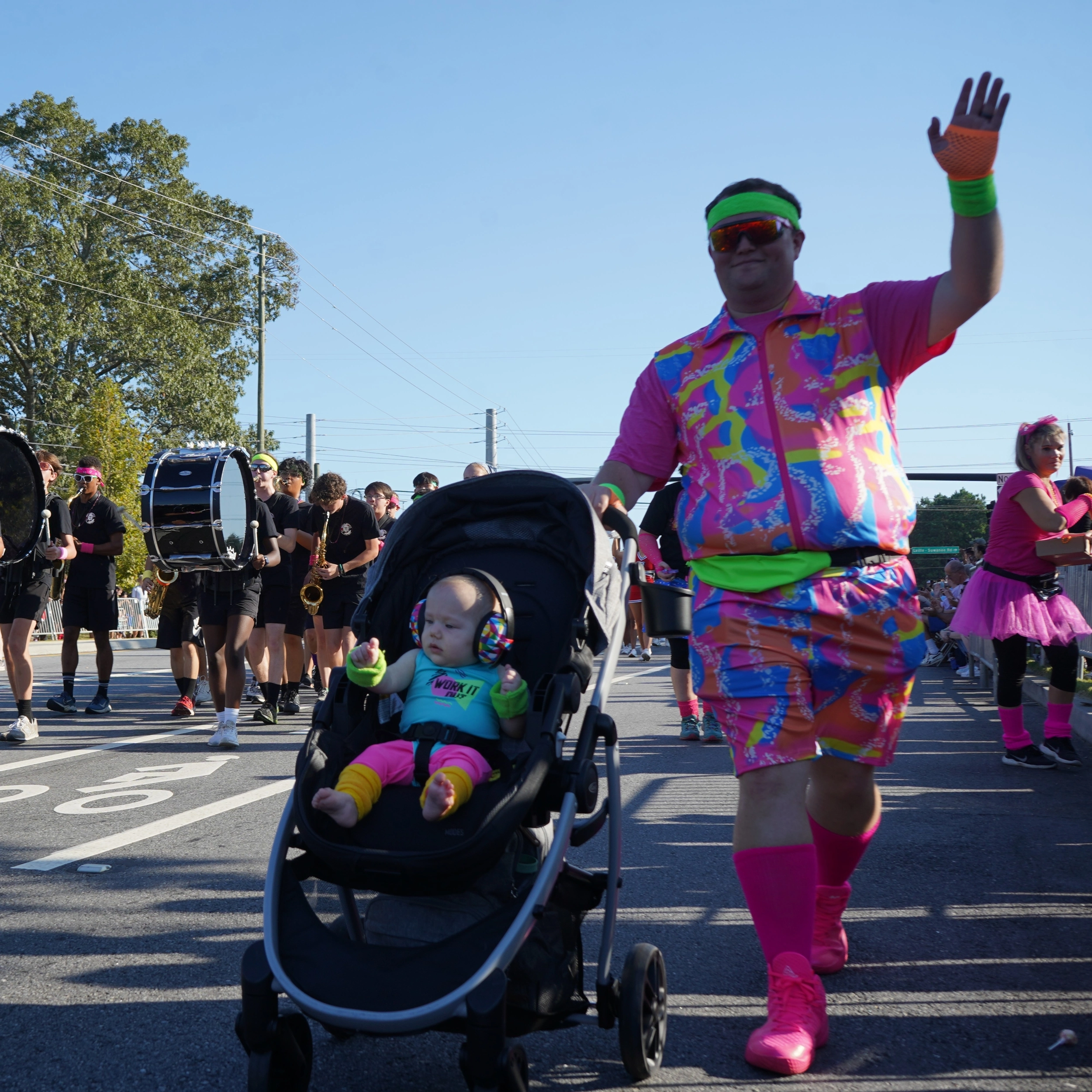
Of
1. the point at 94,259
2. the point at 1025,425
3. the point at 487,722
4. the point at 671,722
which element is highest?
the point at 94,259

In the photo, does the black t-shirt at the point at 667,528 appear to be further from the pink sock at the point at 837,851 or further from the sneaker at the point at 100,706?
the sneaker at the point at 100,706

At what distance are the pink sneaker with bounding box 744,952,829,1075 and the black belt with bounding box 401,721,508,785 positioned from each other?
2.82ft

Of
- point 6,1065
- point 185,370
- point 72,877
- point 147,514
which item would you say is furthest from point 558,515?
point 185,370

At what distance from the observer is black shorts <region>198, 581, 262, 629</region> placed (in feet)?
28.5

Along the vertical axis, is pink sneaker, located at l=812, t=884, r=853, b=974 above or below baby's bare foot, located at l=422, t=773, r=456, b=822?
below

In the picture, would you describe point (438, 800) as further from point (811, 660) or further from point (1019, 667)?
point (1019, 667)

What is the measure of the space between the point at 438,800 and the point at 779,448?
124cm

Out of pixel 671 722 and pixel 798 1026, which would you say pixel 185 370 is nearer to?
pixel 671 722

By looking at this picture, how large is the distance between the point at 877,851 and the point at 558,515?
8.33 feet

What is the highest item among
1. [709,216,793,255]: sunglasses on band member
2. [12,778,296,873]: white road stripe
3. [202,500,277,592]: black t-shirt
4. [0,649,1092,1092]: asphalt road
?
[709,216,793,255]: sunglasses on band member

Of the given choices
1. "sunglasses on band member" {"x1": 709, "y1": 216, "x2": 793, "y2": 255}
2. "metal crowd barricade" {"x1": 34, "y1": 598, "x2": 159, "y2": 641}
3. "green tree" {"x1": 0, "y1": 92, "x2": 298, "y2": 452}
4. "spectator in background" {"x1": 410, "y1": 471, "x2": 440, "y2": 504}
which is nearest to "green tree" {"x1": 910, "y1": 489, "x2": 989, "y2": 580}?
"green tree" {"x1": 0, "y1": 92, "x2": 298, "y2": 452}

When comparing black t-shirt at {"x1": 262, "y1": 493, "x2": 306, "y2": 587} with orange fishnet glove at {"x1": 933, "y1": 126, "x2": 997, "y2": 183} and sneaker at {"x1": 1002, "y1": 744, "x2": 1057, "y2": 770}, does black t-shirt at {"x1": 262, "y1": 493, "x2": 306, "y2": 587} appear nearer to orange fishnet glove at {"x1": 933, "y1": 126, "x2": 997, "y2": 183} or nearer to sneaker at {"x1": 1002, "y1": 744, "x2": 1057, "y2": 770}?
sneaker at {"x1": 1002, "y1": 744, "x2": 1057, "y2": 770}

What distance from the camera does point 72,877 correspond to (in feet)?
14.7

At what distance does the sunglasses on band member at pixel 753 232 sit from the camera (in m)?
3.14
